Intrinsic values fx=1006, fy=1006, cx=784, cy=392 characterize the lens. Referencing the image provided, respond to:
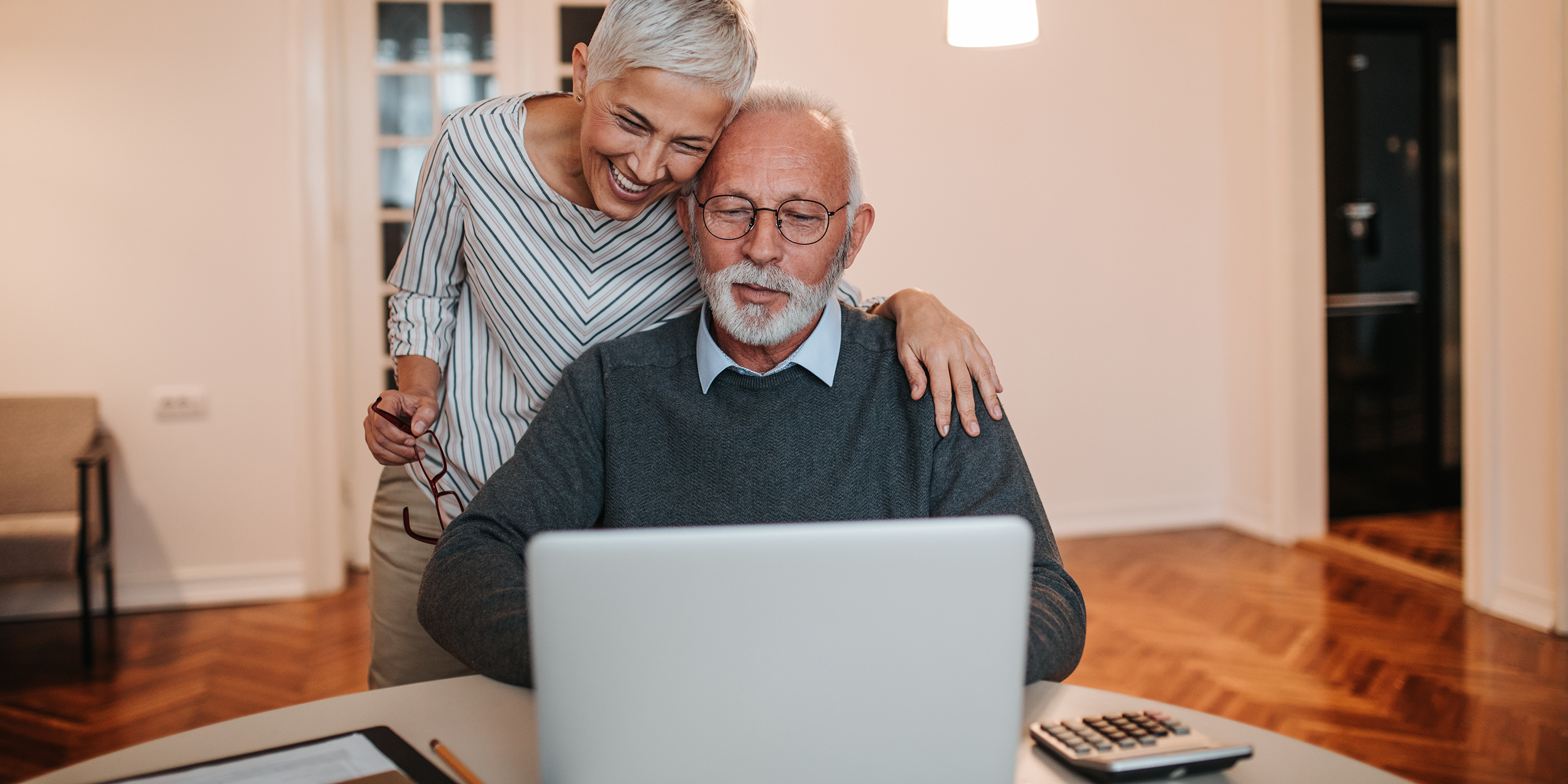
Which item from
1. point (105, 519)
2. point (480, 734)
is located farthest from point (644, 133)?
point (105, 519)

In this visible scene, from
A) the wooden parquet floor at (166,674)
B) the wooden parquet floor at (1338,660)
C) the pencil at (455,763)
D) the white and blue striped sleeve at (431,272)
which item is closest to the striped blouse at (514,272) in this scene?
the white and blue striped sleeve at (431,272)

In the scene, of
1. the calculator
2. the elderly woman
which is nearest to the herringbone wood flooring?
the elderly woman

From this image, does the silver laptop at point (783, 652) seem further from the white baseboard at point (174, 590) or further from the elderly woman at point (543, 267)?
the white baseboard at point (174, 590)

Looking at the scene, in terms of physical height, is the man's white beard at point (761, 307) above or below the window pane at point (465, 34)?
below

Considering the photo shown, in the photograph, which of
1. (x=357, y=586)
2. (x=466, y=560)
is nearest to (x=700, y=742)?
(x=466, y=560)

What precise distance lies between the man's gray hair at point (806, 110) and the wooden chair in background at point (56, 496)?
9.49 feet

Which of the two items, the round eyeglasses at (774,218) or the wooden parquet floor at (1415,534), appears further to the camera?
the wooden parquet floor at (1415,534)

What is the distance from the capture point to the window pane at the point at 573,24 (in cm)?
432

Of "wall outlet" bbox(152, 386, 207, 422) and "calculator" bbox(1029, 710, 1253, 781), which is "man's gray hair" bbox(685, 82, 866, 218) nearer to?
"calculator" bbox(1029, 710, 1253, 781)

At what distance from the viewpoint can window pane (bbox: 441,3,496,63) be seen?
4.23m

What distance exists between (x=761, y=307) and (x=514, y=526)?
0.45 meters

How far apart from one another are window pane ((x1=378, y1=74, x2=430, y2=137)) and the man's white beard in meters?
3.30

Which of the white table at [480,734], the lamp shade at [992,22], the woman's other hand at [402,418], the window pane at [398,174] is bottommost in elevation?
the white table at [480,734]

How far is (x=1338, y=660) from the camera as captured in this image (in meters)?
3.02
